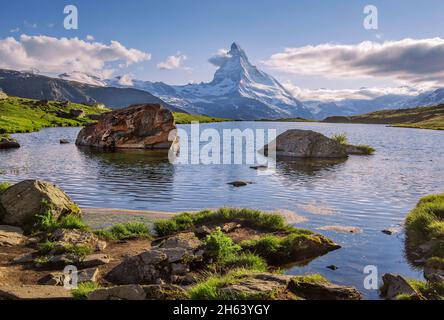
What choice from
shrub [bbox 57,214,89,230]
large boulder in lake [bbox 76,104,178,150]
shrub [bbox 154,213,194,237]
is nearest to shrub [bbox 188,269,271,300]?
shrub [bbox 154,213,194,237]

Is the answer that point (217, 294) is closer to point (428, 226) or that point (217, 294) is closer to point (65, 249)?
point (65, 249)

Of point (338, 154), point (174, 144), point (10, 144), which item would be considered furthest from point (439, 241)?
point (10, 144)

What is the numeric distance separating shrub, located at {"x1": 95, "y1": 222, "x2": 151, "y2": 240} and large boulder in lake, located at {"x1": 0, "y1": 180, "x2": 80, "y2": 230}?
3.71 m

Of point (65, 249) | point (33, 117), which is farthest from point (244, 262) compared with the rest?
point (33, 117)

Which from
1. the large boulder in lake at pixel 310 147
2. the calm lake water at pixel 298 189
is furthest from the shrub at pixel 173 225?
the large boulder in lake at pixel 310 147

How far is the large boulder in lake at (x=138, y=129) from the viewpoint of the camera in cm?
7988

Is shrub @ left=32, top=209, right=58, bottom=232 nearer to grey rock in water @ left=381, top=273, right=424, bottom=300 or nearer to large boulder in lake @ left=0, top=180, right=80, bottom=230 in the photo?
large boulder in lake @ left=0, top=180, right=80, bottom=230

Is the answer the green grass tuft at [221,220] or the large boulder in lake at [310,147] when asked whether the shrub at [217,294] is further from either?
the large boulder in lake at [310,147]

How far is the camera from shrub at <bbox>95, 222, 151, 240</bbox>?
70.7 ft

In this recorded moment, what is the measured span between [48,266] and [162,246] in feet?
15.3

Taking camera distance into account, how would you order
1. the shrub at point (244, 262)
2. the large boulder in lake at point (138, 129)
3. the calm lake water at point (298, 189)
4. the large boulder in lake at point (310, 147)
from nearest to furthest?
1. the shrub at point (244, 262)
2. the calm lake water at point (298, 189)
3. the large boulder in lake at point (310, 147)
4. the large boulder in lake at point (138, 129)

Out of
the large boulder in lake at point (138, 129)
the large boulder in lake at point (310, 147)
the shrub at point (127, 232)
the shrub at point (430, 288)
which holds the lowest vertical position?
the shrub at point (430, 288)

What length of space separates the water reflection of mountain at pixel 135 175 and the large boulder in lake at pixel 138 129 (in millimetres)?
12033
